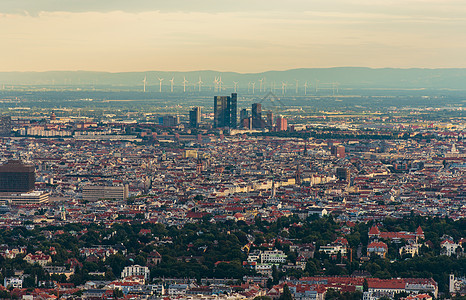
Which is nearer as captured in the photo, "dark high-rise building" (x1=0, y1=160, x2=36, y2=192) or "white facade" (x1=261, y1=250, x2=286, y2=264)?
"white facade" (x1=261, y1=250, x2=286, y2=264)

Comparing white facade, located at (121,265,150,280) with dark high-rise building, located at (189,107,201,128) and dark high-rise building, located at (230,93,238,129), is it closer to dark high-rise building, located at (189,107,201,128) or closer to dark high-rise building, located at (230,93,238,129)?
dark high-rise building, located at (189,107,201,128)

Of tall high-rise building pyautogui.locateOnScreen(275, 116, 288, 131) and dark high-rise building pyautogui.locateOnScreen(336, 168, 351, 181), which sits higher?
dark high-rise building pyautogui.locateOnScreen(336, 168, 351, 181)

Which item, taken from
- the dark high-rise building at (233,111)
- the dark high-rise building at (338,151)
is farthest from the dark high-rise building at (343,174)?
the dark high-rise building at (233,111)

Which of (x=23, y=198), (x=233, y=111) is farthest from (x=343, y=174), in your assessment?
(x=233, y=111)

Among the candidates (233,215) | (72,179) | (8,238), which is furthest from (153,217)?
(72,179)

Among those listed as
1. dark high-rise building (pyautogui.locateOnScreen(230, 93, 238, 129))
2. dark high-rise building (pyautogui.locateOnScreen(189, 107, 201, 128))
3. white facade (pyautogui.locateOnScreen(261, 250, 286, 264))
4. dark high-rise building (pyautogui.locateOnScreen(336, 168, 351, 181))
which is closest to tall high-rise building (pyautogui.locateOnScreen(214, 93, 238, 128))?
dark high-rise building (pyautogui.locateOnScreen(230, 93, 238, 129))

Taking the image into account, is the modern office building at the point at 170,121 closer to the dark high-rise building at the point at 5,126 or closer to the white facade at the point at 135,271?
the dark high-rise building at the point at 5,126

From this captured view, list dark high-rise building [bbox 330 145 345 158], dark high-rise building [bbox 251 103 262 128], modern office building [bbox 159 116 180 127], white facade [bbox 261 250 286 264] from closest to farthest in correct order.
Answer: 1. white facade [bbox 261 250 286 264]
2. dark high-rise building [bbox 330 145 345 158]
3. modern office building [bbox 159 116 180 127]
4. dark high-rise building [bbox 251 103 262 128]

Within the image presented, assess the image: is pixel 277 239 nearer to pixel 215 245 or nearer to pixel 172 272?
pixel 215 245

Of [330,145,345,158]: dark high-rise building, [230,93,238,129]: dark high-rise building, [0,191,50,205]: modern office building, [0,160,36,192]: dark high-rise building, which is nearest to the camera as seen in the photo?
[0,191,50,205]: modern office building
